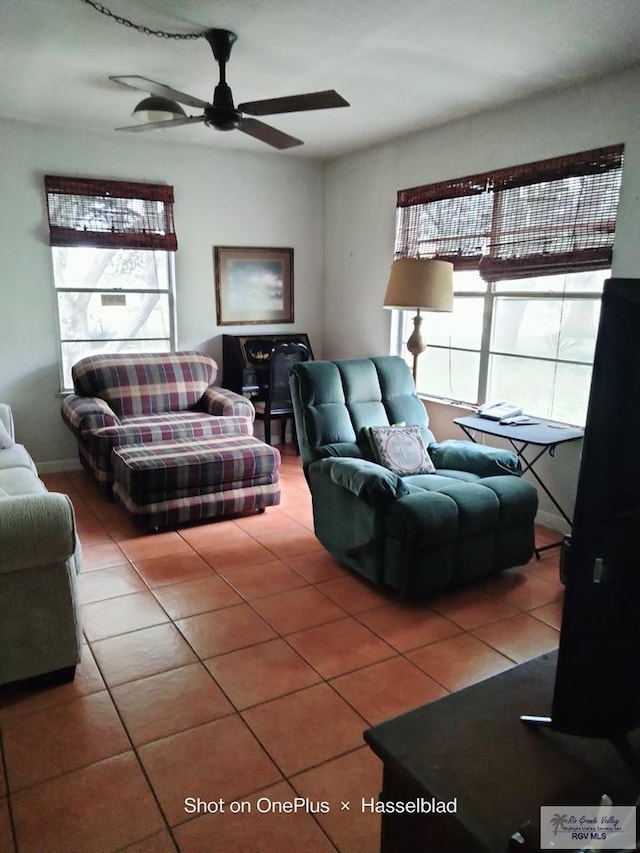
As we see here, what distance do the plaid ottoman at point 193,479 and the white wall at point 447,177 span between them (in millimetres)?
1515

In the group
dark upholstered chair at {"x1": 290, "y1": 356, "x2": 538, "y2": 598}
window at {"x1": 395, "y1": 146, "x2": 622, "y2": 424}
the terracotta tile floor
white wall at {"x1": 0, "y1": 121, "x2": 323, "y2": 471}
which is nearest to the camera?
the terracotta tile floor

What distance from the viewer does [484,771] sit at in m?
0.96

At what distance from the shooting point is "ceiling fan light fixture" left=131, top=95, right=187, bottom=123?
10.4 feet

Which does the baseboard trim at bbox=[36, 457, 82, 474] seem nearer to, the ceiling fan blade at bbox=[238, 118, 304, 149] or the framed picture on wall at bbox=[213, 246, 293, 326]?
the framed picture on wall at bbox=[213, 246, 293, 326]

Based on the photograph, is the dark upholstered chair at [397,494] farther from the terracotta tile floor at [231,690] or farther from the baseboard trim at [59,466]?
the baseboard trim at [59,466]

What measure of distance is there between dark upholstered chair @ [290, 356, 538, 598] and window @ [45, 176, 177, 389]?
232 centimetres

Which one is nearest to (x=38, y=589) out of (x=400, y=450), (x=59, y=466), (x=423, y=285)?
(x=400, y=450)

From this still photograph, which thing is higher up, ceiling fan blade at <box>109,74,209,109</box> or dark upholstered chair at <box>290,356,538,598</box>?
ceiling fan blade at <box>109,74,209,109</box>

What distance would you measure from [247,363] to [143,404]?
1.00 meters

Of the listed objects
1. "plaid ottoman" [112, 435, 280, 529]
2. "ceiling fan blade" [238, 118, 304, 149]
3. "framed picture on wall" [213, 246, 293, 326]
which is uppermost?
"ceiling fan blade" [238, 118, 304, 149]

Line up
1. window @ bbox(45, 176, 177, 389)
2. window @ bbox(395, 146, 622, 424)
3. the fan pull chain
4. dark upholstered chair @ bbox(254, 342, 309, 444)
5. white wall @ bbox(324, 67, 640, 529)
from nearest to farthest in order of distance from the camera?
the fan pull chain → white wall @ bbox(324, 67, 640, 529) → window @ bbox(395, 146, 622, 424) → window @ bbox(45, 176, 177, 389) → dark upholstered chair @ bbox(254, 342, 309, 444)

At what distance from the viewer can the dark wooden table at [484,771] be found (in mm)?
884

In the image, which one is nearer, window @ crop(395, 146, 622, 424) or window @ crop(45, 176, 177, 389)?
window @ crop(395, 146, 622, 424)

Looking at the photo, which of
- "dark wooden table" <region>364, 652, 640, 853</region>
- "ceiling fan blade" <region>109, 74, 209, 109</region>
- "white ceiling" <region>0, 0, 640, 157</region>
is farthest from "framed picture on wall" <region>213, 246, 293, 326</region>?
"dark wooden table" <region>364, 652, 640, 853</region>
